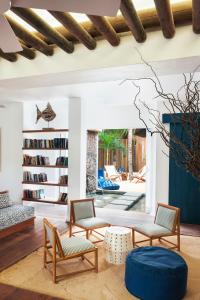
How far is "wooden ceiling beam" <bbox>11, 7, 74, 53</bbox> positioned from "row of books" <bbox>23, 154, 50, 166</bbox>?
3.37m

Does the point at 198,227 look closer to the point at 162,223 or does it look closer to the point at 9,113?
the point at 162,223

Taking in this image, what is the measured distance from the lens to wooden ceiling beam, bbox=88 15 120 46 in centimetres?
230

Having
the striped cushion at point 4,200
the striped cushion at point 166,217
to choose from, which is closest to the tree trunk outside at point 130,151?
the striped cushion at point 4,200

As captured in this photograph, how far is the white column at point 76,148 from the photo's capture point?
18.2 ft

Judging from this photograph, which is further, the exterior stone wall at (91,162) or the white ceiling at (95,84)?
the exterior stone wall at (91,162)

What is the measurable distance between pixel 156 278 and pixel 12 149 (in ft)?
15.8

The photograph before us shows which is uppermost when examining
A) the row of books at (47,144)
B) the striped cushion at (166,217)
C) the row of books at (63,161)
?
the row of books at (47,144)

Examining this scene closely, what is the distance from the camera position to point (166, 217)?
13.1ft

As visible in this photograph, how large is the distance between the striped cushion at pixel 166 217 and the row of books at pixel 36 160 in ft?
9.73

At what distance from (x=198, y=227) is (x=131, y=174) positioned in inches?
279

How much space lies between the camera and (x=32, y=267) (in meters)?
3.36

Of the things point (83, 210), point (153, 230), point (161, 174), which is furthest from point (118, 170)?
point (153, 230)

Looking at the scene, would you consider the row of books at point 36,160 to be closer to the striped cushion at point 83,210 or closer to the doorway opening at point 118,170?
the striped cushion at point 83,210

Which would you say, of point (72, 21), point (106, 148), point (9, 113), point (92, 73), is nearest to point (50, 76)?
point (92, 73)
